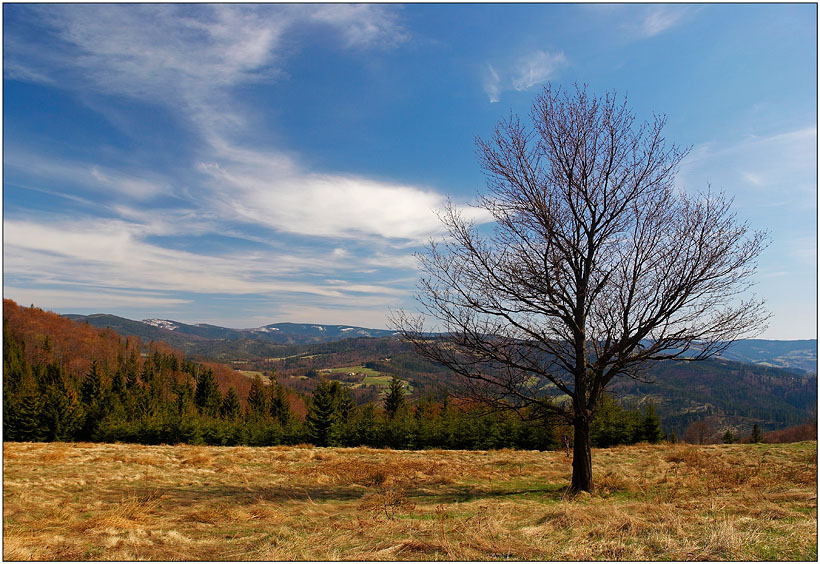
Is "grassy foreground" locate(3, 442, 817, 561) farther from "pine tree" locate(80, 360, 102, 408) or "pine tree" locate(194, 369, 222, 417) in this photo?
"pine tree" locate(194, 369, 222, 417)

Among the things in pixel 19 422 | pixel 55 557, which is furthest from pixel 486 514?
pixel 19 422

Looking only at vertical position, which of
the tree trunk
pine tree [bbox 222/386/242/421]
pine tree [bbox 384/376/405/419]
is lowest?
pine tree [bbox 222/386/242/421]

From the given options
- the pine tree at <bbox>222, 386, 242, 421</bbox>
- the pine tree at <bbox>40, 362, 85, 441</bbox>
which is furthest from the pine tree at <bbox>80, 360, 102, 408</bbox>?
the pine tree at <bbox>222, 386, 242, 421</bbox>

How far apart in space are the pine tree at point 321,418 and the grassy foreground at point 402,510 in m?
28.4

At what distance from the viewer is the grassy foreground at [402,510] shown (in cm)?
507

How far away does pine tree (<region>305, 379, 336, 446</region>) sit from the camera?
4234cm

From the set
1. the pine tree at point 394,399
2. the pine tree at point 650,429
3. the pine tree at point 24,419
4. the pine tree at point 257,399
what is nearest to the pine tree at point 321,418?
Answer: the pine tree at point 394,399

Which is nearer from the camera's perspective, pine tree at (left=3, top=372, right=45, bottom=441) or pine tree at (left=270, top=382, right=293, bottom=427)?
pine tree at (left=3, top=372, right=45, bottom=441)

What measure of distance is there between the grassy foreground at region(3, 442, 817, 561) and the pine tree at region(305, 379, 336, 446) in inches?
1119

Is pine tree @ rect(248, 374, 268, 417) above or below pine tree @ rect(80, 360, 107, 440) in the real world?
below

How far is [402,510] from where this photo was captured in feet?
26.2

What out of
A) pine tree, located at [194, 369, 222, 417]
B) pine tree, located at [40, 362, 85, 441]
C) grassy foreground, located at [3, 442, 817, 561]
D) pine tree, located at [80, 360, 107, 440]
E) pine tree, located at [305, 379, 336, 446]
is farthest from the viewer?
pine tree, located at [194, 369, 222, 417]

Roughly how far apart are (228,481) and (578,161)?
1243cm

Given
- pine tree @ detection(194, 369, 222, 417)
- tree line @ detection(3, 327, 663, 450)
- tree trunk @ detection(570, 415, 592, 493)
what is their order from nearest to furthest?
tree trunk @ detection(570, 415, 592, 493), tree line @ detection(3, 327, 663, 450), pine tree @ detection(194, 369, 222, 417)
